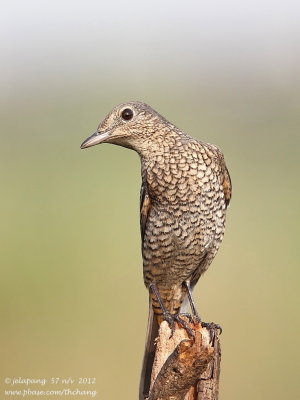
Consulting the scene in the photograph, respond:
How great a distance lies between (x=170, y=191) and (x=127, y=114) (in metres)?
0.60

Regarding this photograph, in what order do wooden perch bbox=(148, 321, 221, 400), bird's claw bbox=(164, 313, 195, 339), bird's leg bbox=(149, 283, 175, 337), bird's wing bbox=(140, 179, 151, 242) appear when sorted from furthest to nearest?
bird's wing bbox=(140, 179, 151, 242), bird's leg bbox=(149, 283, 175, 337), bird's claw bbox=(164, 313, 195, 339), wooden perch bbox=(148, 321, 221, 400)

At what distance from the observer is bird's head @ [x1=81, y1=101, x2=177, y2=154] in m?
5.97

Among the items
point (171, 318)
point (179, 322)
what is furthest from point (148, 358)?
point (179, 322)

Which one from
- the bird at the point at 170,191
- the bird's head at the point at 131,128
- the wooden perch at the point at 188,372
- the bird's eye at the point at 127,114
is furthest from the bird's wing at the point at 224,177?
the wooden perch at the point at 188,372

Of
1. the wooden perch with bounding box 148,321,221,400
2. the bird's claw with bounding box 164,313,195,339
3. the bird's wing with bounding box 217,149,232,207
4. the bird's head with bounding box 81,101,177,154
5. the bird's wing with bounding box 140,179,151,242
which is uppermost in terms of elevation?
the bird's head with bounding box 81,101,177,154

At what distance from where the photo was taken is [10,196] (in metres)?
11.3

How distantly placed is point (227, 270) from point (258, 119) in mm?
3319

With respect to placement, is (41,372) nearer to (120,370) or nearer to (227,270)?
(120,370)

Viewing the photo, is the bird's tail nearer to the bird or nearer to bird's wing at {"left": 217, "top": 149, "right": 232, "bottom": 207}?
the bird

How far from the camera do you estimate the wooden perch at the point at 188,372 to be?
4809 millimetres

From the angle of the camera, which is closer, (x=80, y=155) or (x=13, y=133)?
(x=80, y=155)

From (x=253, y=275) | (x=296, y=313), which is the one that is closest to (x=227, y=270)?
(x=253, y=275)

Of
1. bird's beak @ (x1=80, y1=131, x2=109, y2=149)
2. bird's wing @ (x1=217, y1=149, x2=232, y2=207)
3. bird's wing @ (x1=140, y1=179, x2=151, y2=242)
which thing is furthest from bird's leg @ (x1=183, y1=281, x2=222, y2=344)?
bird's beak @ (x1=80, y1=131, x2=109, y2=149)

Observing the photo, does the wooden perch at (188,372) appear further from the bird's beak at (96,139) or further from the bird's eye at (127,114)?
the bird's eye at (127,114)
